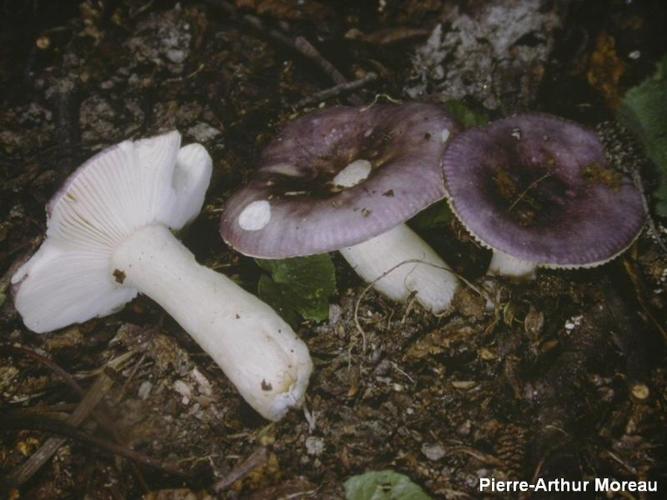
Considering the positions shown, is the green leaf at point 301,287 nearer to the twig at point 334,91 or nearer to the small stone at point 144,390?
the small stone at point 144,390

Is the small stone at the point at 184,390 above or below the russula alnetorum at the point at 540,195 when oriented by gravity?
below

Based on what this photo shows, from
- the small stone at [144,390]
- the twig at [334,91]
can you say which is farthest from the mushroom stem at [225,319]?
the twig at [334,91]

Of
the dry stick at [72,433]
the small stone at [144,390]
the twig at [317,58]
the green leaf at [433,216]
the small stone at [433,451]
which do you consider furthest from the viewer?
the twig at [317,58]

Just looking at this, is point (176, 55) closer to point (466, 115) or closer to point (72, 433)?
point (466, 115)

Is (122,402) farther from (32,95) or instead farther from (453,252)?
(32,95)

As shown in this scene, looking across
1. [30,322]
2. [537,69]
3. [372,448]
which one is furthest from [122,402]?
[537,69]

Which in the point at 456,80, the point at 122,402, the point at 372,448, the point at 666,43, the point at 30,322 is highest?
the point at 666,43

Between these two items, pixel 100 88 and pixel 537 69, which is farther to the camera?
pixel 100 88
